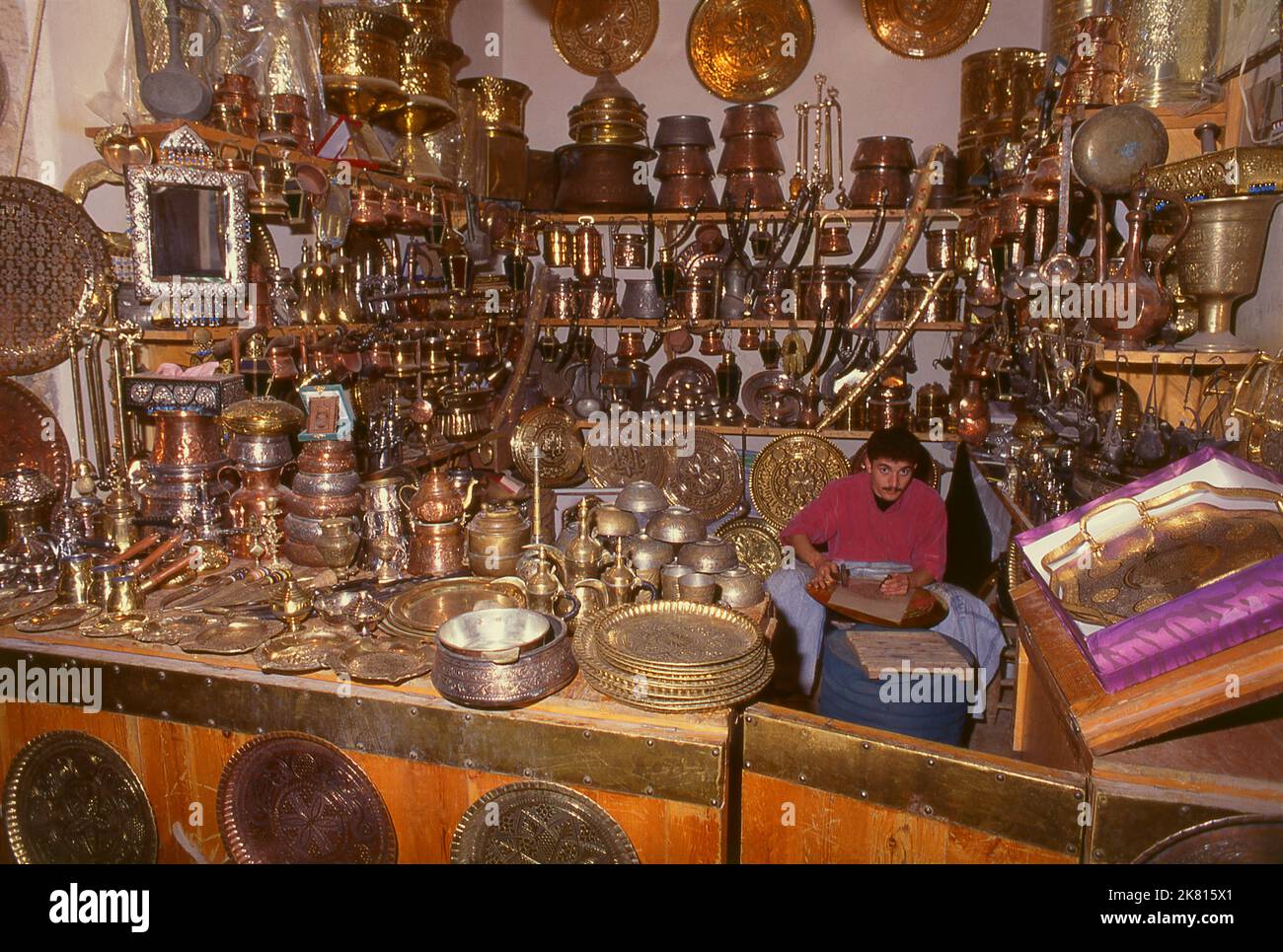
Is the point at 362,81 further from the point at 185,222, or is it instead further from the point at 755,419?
the point at 755,419

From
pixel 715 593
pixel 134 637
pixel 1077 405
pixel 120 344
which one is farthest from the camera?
pixel 1077 405

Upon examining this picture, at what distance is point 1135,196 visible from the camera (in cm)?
238

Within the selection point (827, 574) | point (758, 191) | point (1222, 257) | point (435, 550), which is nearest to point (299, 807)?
point (435, 550)

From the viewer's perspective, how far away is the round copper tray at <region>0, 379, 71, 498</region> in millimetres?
2547

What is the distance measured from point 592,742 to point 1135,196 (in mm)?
2174

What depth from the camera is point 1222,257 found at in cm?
229

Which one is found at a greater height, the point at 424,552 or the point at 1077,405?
the point at 1077,405

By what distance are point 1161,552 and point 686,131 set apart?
415 cm

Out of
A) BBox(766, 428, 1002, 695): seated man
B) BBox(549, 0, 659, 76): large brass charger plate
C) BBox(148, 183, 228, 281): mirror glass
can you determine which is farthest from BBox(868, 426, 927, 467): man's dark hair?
BBox(549, 0, 659, 76): large brass charger plate

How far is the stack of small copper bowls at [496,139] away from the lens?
4887mm

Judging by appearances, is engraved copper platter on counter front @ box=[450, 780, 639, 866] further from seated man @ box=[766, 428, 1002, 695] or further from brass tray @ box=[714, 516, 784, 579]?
brass tray @ box=[714, 516, 784, 579]

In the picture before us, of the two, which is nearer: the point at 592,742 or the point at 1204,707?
the point at 1204,707

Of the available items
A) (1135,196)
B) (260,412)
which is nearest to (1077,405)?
(1135,196)

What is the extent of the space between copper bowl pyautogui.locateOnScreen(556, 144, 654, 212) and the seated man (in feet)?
8.11
